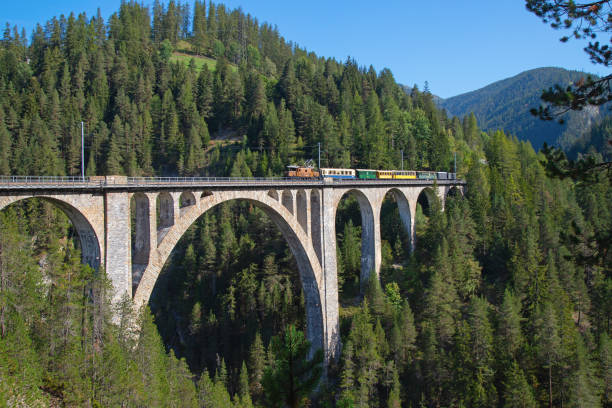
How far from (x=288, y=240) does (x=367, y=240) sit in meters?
11.9

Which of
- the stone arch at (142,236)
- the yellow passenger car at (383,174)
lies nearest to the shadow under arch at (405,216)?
the yellow passenger car at (383,174)

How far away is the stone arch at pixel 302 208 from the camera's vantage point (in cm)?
3557

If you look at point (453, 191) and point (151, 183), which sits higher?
point (453, 191)

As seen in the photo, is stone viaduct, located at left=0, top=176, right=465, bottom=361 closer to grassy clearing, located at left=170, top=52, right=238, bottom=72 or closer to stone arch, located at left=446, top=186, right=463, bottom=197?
stone arch, located at left=446, top=186, right=463, bottom=197

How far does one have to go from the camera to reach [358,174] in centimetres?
4541

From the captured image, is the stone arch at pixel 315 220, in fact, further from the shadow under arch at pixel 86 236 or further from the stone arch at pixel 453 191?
the stone arch at pixel 453 191

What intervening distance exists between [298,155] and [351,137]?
341 inches

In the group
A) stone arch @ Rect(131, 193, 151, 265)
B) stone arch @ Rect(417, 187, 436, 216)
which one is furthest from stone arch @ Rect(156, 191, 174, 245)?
stone arch @ Rect(417, 187, 436, 216)

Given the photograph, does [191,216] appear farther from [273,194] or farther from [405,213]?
[405,213]

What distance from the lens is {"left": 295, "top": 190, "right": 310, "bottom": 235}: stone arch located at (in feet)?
117

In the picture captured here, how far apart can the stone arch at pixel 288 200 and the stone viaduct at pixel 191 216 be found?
0.27 ft

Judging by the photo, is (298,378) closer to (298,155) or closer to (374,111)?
(298,155)

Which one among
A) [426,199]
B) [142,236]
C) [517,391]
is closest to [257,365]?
[142,236]

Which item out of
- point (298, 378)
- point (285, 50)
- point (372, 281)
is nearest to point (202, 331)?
point (372, 281)
